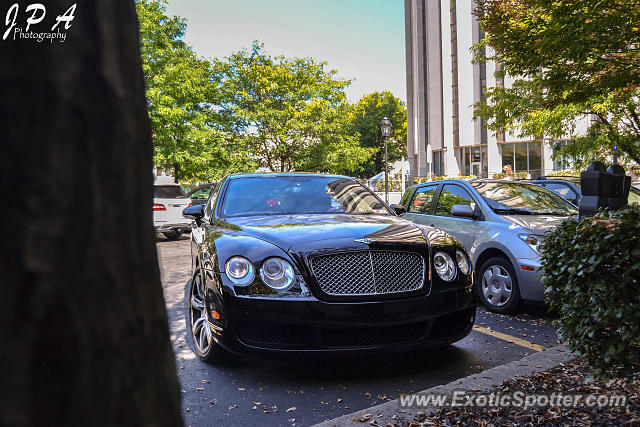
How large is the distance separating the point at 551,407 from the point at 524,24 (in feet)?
19.7

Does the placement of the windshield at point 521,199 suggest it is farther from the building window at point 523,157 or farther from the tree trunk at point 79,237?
the building window at point 523,157

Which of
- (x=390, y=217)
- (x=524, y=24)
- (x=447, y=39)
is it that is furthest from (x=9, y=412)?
(x=447, y=39)

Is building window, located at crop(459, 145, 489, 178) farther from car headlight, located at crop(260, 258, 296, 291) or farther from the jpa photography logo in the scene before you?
the jpa photography logo

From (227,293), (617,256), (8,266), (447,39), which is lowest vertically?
(227,293)

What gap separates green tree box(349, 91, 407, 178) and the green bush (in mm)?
60563

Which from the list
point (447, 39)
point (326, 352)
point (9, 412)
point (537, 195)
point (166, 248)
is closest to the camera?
point (9, 412)

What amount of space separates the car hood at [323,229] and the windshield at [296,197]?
32 cm

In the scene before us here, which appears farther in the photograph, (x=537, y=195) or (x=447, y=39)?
(x=447, y=39)

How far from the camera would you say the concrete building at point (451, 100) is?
4031 centimetres

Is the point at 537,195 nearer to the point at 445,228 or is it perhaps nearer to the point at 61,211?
the point at 445,228

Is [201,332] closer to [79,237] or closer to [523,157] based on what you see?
[79,237]

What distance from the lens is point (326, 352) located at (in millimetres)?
3812

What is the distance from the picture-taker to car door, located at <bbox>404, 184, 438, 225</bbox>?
813cm

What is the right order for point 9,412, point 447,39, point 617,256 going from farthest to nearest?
point 447,39, point 617,256, point 9,412
